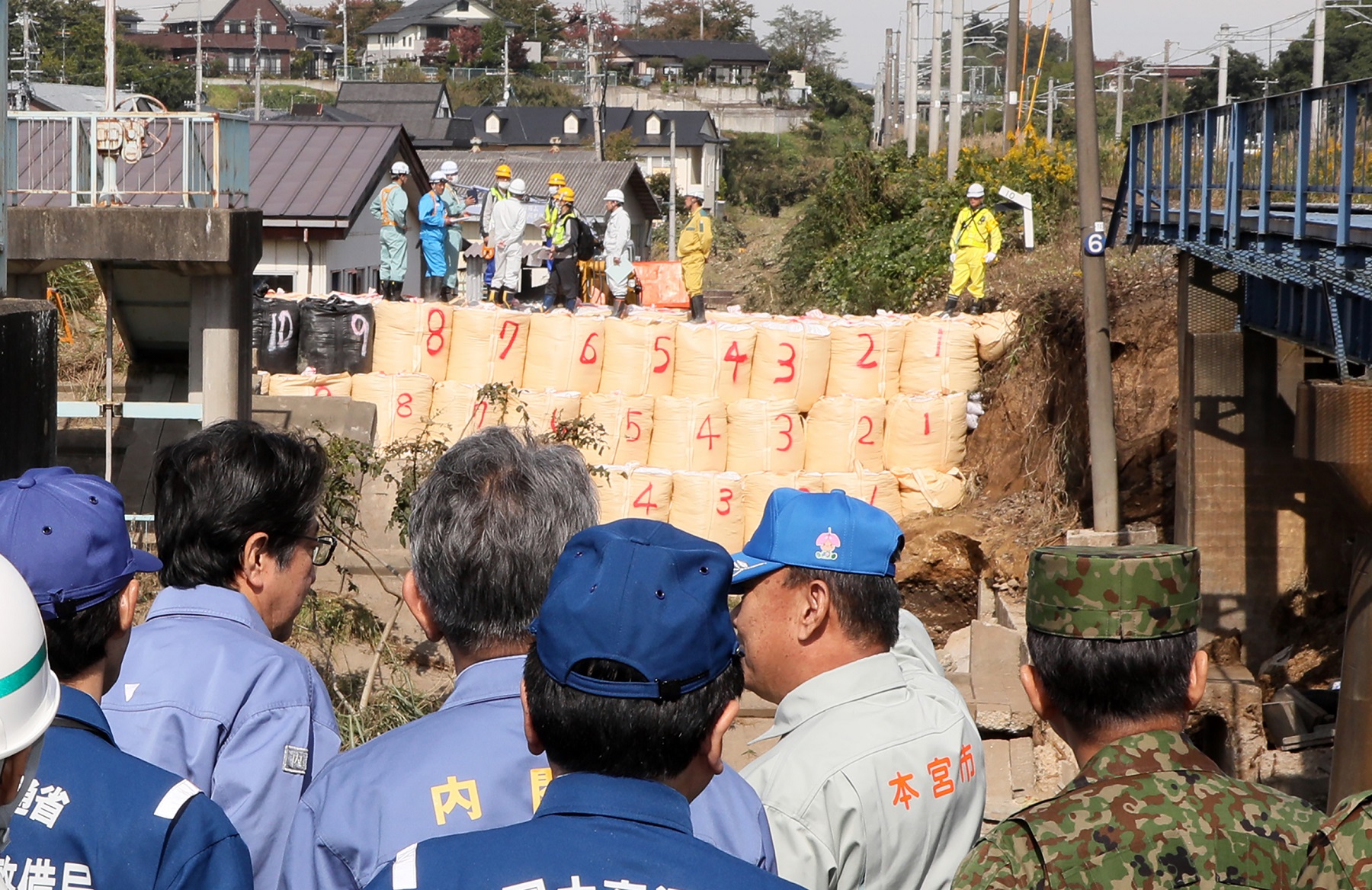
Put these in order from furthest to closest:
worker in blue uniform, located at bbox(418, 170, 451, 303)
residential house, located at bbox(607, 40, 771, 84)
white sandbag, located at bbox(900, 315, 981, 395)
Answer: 1. residential house, located at bbox(607, 40, 771, 84)
2. worker in blue uniform, located at bbox(418, 170, 451, 303)
3. white sandbag, located at bbox(900, 315, 981, 395)

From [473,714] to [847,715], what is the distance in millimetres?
694

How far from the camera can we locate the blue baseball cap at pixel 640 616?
1.51 meters

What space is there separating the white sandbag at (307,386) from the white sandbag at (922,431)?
17.6 feet

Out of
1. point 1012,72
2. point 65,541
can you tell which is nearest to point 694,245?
point 1012,72

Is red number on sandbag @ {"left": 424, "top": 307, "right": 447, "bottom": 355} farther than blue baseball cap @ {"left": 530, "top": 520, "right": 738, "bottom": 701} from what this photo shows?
Yes

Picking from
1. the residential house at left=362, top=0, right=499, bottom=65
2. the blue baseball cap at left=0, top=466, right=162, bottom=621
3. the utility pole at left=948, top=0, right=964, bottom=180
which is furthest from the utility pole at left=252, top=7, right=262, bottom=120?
the blue baseball cap at left=0, top=466, right=162, bottom=621

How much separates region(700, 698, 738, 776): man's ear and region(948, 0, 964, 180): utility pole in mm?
23636

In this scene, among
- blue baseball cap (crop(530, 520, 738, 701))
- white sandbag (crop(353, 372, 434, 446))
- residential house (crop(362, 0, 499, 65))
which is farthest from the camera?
residential house (crop(362, 0, 499, 65))

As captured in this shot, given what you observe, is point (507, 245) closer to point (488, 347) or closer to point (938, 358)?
point (488, 347)

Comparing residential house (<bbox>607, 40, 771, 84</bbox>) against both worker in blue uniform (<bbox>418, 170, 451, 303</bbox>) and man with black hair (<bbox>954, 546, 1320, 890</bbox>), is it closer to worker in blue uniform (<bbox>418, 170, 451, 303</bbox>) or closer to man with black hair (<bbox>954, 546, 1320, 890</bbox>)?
worker in blue uniform (<bbox>418, 170, 451, 303</bbox>)

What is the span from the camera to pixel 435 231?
53.9 ft

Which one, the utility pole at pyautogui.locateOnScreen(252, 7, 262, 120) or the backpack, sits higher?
the utility pole at pyautogui.locateOnScreen(252, 7, 262, 120)

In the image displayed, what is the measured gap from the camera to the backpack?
16203 millimetres

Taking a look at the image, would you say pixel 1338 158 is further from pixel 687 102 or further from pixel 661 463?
pixel 687 102
